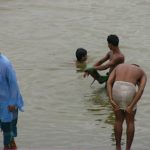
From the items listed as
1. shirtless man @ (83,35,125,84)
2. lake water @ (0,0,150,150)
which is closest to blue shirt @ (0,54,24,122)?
lake water @ (0,0,150,150)

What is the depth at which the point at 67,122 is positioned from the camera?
1016 centimetres

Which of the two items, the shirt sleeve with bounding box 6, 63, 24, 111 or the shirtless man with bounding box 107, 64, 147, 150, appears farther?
the shirtless man with bounding box 107, 64, 147, 150

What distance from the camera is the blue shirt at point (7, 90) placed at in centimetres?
745

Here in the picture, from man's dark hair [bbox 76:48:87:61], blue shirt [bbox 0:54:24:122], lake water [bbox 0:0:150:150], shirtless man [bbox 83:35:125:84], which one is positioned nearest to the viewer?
blue shirt [bbox 0:54:24:122]

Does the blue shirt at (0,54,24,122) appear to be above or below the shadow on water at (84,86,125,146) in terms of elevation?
above

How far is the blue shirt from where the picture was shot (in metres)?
7.45

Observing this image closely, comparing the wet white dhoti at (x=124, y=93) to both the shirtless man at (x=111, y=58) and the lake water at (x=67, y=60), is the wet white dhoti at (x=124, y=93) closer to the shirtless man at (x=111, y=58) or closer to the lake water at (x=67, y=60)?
the lake water at (x=67, y=60)

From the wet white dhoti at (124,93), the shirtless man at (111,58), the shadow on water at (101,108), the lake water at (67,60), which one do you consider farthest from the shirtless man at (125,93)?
the shirtless man at (111,58)

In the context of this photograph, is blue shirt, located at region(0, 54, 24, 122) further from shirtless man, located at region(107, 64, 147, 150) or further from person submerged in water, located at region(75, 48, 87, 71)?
person submerged in water, located at region(75, 48, 87, 71)

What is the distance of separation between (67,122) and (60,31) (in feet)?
28.8

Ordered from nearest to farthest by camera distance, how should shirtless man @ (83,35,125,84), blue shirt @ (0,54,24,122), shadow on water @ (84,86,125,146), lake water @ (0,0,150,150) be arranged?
blue shirt @ (0,54,24,122), lake water @ (0,0,150,150), shadow on water @ (84,86,125,146), shirtless man @ (83,35,125,84)

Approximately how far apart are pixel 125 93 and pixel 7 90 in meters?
1.65

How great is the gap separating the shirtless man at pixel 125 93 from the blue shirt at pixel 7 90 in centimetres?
137

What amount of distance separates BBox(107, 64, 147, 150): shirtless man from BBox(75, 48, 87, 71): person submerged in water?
629cm
